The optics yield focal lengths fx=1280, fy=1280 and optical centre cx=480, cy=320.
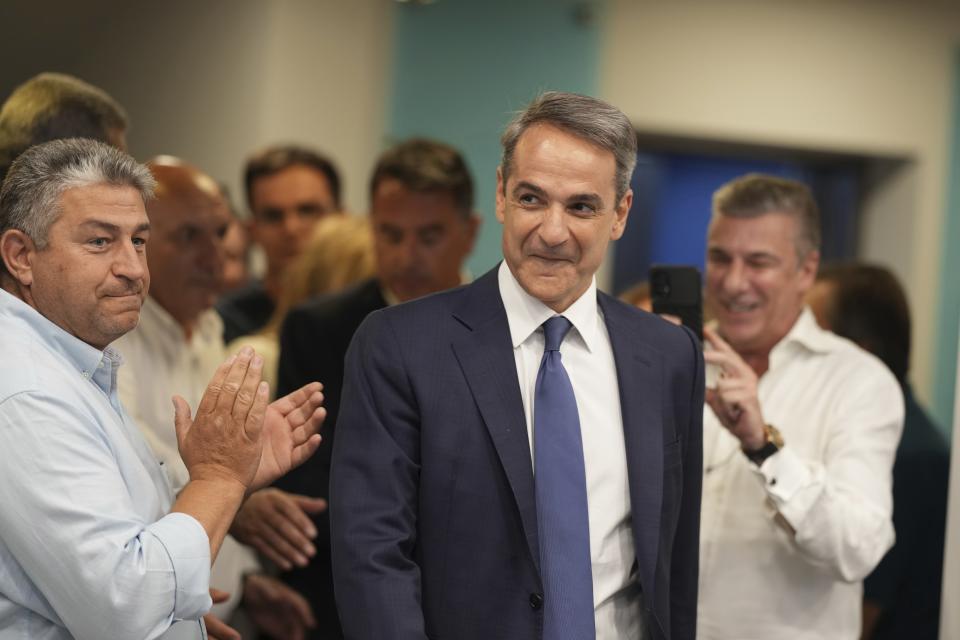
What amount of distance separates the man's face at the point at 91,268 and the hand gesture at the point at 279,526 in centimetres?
79

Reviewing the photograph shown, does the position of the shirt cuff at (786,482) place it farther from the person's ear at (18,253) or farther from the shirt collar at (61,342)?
the person's ear at (18,253)

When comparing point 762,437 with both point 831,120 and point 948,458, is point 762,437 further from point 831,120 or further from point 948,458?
point 831,120

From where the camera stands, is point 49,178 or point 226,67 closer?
point 49,178

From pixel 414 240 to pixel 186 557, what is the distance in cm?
169

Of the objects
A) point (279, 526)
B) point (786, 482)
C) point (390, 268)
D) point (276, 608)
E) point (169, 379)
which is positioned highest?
point (390, 268)

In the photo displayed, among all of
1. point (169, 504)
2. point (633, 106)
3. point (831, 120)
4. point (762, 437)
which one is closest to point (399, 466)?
point (169, 504)

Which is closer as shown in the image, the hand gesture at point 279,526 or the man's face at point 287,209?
the hand gesture at point 279,526

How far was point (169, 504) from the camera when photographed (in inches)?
85.5

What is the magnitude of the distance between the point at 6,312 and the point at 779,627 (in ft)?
5.64

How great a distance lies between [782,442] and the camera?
8.75 feet

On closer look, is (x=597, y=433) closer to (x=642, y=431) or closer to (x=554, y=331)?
(x=642, y=431)

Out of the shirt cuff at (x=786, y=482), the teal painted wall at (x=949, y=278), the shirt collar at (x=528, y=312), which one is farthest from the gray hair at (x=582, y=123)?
the teal painted wall at (x=949, y=278)

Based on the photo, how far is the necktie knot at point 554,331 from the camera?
2211 millimetres

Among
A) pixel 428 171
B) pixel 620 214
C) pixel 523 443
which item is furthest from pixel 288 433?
pixel 428 171
